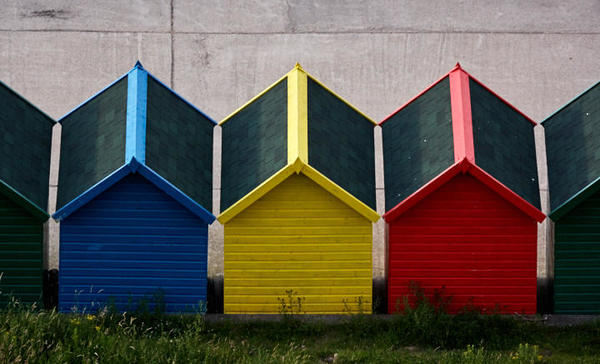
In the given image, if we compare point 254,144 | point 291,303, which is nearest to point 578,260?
point 291,303

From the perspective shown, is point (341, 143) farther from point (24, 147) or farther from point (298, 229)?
point (24, 147)

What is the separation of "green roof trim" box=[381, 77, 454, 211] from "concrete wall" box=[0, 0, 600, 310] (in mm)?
3600

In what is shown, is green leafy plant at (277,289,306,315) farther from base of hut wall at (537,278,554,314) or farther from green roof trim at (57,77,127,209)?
base of hut wall at (537,278,554,314)

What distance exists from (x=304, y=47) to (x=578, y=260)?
6.85m

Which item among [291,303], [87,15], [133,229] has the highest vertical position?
[87,15]

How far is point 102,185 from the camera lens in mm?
9156

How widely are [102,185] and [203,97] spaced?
529 cm

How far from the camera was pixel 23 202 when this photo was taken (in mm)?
9141

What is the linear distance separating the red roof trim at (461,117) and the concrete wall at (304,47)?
3.86m

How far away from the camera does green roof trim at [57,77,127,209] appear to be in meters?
9.40

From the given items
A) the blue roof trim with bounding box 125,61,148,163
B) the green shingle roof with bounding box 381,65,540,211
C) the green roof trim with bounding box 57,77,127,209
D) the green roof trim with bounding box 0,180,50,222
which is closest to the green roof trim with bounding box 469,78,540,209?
the green shingle roof with bounding box 381,65,540,211

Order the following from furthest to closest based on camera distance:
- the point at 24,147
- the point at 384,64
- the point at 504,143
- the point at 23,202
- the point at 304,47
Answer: the point at 304,47
the point at 384,64
the point at 504,143
the point at 24,147
the point at 23,202

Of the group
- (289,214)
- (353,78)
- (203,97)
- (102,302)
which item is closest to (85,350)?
(102,302)

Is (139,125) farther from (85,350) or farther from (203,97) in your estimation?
(203,97)
